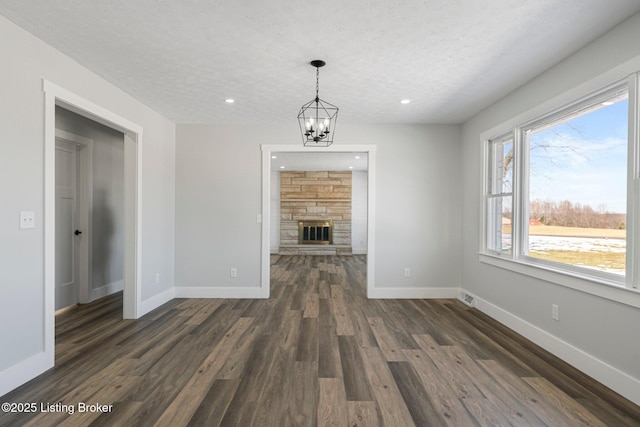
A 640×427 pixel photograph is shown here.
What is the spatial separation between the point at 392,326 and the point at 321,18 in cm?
290

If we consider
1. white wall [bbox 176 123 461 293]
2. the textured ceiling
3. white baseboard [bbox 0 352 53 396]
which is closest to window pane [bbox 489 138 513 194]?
the textured ceiling

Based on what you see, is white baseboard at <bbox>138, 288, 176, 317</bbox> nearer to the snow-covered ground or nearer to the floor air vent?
the floor air vent

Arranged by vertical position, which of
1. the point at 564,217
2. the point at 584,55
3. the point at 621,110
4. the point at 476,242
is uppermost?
the point at 584,55

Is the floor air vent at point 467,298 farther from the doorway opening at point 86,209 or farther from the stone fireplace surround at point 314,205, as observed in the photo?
the stone fireplace surround at point 314,205

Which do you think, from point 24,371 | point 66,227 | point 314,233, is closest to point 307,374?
point 24,371

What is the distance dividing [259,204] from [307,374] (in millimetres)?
2673

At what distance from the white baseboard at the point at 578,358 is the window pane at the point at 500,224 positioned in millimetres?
722

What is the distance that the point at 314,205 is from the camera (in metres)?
9.57

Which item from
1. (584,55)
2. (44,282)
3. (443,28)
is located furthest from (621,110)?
(44,282)

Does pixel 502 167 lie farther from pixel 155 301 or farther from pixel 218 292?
pixel 155 301

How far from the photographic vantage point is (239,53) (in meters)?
2.62

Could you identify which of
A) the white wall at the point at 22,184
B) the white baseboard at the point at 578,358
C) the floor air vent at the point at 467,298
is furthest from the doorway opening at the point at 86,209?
the white baseboard at the point at 578,358

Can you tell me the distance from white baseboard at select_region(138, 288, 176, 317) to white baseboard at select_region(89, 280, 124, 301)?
981 mm

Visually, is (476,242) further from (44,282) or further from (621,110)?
(44,282)
